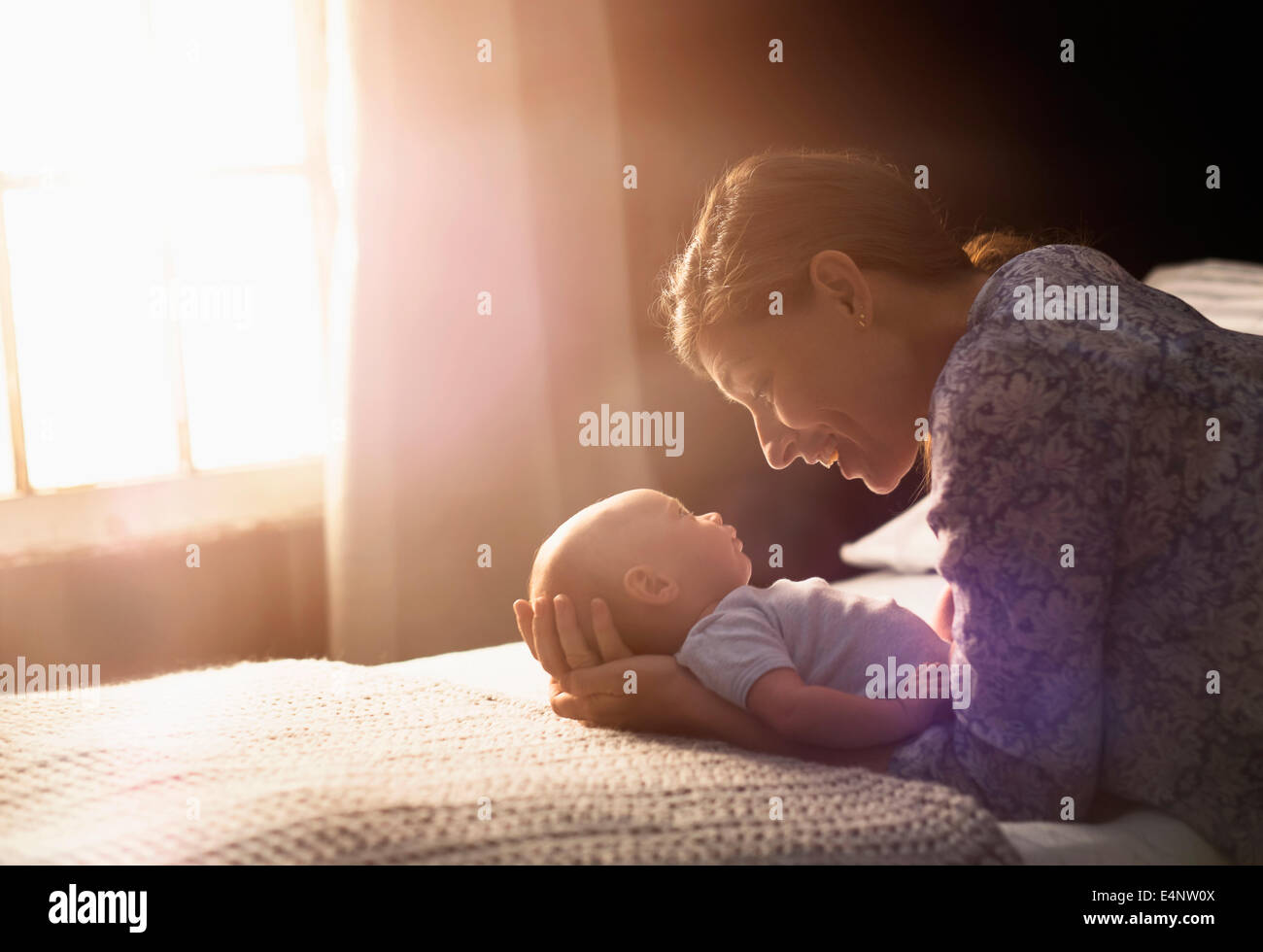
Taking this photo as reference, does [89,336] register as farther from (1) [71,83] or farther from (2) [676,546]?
(2) [676,546]

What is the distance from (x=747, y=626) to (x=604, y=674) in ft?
0.57

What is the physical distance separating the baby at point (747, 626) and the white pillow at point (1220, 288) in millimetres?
1194

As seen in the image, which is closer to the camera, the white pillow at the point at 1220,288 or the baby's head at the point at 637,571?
the baby's head at the point at 637,571

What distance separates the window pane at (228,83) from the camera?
2.50 metres

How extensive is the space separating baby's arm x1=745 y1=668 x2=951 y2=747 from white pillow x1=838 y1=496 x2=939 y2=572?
1.01m

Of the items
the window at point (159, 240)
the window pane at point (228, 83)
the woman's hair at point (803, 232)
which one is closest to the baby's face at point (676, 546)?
the woman's hair at point (803, 232)

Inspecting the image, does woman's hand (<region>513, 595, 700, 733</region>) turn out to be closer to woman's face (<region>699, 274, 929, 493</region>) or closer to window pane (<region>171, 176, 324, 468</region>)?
woman's face (<region>699, 274, 929, 493</region>)

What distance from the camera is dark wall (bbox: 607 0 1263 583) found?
2496 mm

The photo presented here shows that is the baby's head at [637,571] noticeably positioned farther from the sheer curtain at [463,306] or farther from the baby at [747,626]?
the sheer curtain at [463,306]

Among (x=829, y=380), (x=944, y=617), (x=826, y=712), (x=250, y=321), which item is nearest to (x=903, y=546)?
(x=944, y=617)

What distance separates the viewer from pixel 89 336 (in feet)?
8.11

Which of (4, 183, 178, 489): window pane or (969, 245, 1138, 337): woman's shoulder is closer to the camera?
(969, 245, 1138, 337): woman's shoulder

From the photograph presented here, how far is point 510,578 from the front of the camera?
2.54 m

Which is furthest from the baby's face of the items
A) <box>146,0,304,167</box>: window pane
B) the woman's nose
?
<box>146,0,304,167</box>: window pane
